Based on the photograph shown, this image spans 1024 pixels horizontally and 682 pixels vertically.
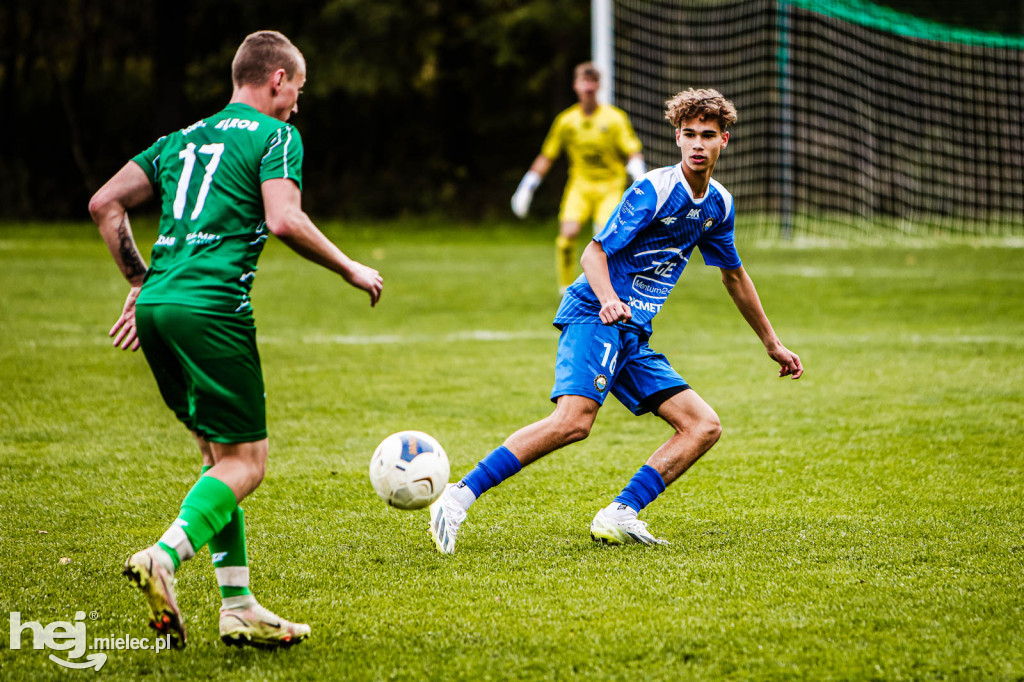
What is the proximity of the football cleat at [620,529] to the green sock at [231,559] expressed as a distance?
1543 millimetres

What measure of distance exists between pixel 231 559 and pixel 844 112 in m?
22.3

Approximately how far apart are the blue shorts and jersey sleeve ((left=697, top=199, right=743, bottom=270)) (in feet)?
1.62

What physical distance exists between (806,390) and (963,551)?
3.60 m

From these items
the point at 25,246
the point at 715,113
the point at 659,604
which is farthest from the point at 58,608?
the point at 25,246

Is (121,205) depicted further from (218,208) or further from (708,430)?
(708,430)

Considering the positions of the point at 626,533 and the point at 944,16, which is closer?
the point at 626,533

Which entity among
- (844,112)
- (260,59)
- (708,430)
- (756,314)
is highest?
(260,59)

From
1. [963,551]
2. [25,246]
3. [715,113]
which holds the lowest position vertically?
[25,246]

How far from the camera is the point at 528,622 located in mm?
3439

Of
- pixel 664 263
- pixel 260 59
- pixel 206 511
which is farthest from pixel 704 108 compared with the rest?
pixel 206 511

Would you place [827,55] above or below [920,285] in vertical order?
above

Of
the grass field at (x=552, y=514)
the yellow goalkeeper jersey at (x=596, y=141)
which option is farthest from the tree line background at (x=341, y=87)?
the grass field at (x=552, y=514)

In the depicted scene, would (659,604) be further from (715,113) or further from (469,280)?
(469,280)

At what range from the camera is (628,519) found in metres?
4.31
